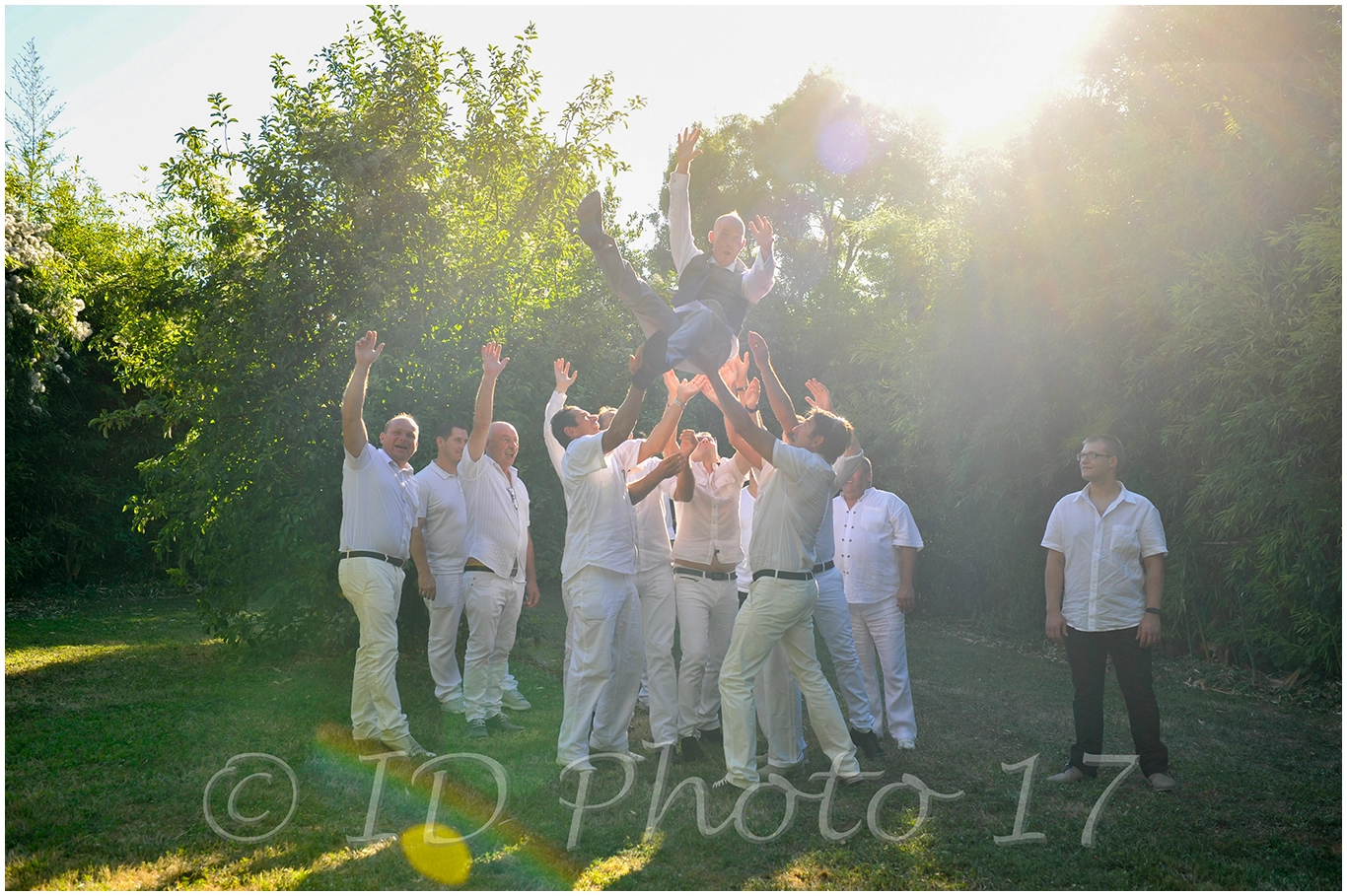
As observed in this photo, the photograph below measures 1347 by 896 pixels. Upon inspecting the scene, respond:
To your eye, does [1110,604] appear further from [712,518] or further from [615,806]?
[615,806]

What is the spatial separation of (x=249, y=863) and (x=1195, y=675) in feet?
21.3

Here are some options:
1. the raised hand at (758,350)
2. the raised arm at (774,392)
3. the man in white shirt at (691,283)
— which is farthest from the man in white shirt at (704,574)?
the man in white shirt at (691,283)

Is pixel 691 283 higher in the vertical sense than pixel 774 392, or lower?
higher

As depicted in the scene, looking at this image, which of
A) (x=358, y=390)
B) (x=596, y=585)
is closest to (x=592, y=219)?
(x=358, y=390)

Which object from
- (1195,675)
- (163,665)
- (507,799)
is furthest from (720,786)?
(163,665)

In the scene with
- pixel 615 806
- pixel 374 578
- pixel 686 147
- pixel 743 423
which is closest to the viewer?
pixel 615 806

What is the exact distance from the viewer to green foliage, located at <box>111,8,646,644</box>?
23.1 ft

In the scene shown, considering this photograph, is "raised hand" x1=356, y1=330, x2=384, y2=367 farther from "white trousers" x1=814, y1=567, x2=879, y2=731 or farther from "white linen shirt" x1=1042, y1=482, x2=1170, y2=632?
"white linen shirt" x1=1042, y1=482, x2=1170, y2=632

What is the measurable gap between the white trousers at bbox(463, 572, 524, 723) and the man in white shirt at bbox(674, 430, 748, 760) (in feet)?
3.38

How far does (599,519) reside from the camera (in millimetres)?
4449

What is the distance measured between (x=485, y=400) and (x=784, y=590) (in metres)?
1.76

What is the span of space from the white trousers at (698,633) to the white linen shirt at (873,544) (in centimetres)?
74

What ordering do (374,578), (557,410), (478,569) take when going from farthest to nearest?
(478,569)
(557,410)
(374,578)

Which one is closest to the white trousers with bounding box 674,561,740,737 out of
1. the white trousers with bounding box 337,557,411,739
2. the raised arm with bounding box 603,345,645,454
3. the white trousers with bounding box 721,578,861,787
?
the white trousers with bounding box 721,578,861,787
